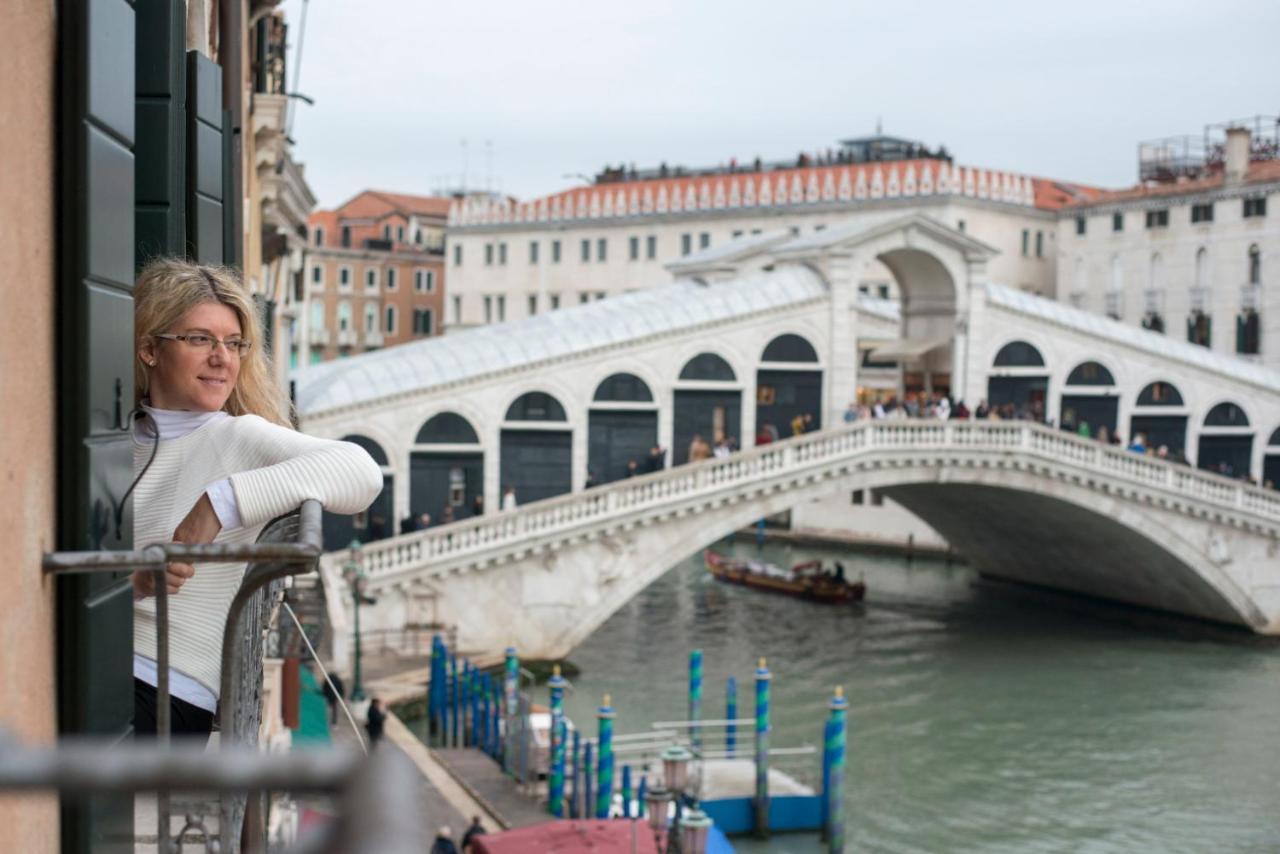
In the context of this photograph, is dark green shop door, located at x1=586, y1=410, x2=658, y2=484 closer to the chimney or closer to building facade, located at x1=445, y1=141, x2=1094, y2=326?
building facade, located at x1=445, y1=141, x2=1094, y2=326

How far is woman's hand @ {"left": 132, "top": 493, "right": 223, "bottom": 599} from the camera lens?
2916 mm

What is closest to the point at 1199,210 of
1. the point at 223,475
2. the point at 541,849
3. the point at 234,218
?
the point at 541,849

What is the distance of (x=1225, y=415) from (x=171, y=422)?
1321 inches

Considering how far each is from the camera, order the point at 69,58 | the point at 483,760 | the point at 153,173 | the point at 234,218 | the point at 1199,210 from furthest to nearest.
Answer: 1. the point at 1199,210
2. the point at 483,760
3. the point at 234,218
4. the point at 153,173
5. the point at 69,58

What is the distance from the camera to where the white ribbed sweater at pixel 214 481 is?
9.53 feet

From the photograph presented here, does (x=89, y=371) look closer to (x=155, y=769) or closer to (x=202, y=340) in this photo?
(x=202, y=340)

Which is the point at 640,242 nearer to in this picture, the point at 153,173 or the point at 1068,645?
the point at 1068,645

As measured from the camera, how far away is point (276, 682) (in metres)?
12.7

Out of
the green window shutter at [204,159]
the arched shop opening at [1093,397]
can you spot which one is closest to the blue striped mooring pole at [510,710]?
the green window shutter at [204,159]

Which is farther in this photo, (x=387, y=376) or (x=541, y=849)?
(x=387, y=376)

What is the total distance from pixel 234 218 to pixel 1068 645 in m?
25.5

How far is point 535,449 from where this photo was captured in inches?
1148

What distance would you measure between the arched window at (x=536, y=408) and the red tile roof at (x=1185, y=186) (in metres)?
21.4

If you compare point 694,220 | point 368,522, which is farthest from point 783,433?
point 694,220
